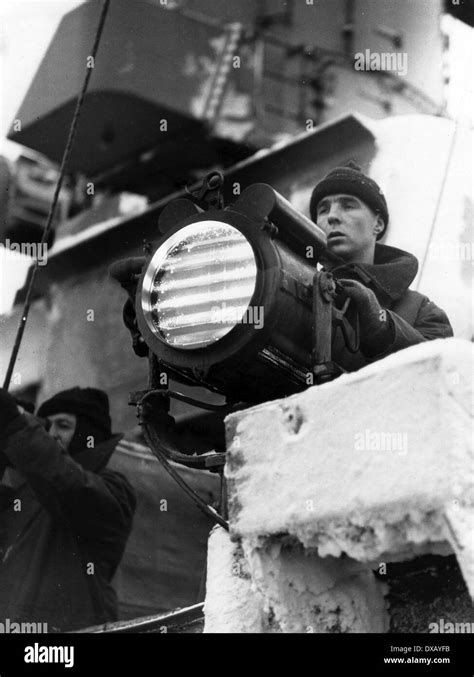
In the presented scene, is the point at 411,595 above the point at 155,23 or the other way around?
the other way around

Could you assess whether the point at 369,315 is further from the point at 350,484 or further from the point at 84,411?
the point at 84,411

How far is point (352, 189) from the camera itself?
3693 mm

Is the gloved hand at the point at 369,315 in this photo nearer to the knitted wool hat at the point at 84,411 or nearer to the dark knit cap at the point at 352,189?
the dark knit cap at the point at 352,189

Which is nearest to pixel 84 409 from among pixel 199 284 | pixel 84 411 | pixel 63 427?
pixel 84 411

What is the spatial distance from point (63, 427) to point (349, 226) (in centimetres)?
247

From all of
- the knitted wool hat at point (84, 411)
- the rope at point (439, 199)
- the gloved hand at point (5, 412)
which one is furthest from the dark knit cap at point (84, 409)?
the rope at point (439, 199)

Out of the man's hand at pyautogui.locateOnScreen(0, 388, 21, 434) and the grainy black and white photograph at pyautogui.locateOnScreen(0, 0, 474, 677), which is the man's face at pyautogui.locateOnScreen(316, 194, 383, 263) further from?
the man's hand at pyautogui.locateOnScreen(0, 388, 21, 434)

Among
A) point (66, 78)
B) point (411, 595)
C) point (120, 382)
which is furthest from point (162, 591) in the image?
point (66, 78)

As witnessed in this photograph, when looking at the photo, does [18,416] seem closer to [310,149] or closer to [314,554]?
[310,149]

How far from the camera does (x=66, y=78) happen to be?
7.73 meters

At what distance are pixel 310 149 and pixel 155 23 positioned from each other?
8.42 ft

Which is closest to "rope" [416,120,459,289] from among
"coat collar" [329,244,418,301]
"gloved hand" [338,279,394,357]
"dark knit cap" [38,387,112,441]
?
"coat collar" [329,244,418,301]

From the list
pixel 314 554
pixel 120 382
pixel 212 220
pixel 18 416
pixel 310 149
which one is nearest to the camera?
pixel 314 554

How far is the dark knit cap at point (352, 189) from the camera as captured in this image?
368cm
